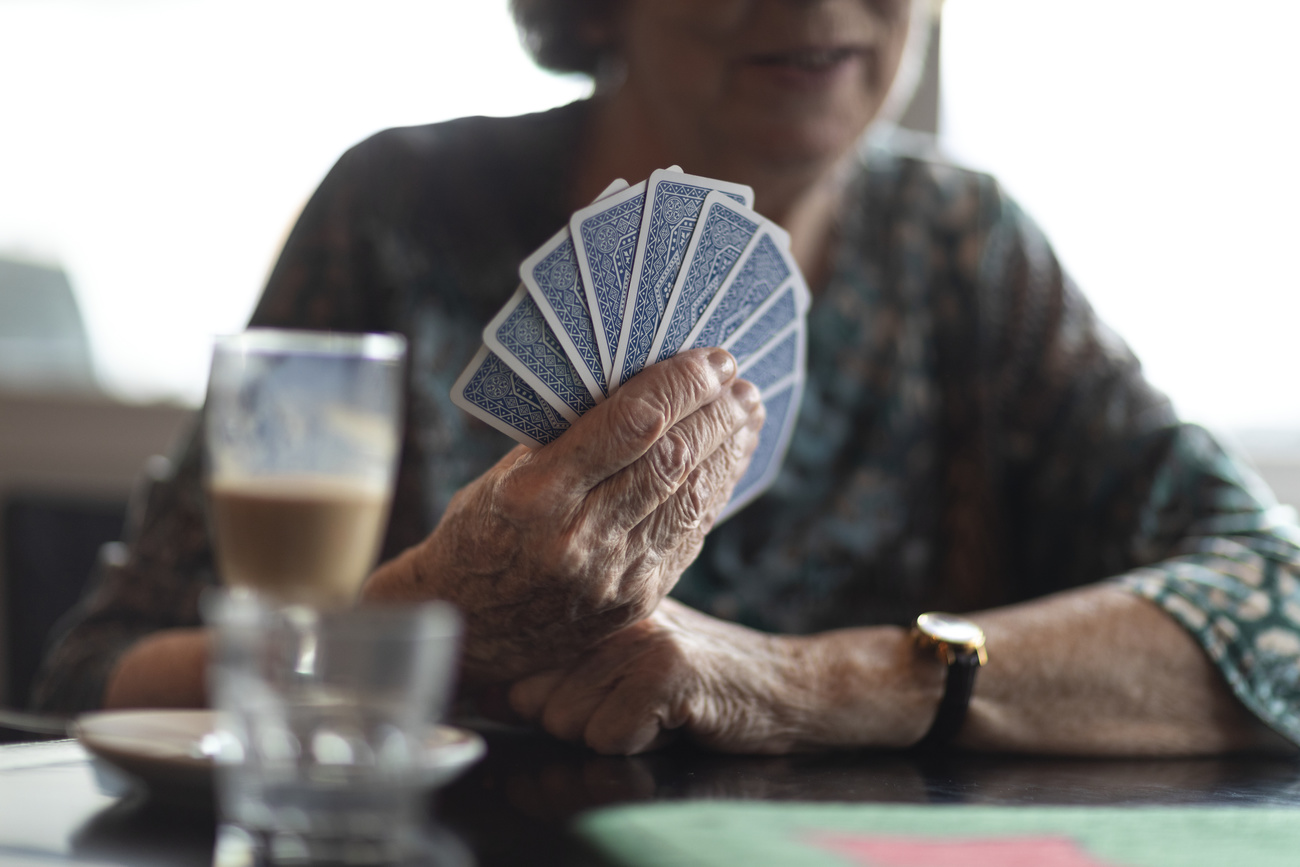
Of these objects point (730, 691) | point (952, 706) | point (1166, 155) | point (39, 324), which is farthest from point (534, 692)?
point (39, 324)

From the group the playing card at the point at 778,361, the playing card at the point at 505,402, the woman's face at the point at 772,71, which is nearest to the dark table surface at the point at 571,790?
the playing card at the point at 505,402

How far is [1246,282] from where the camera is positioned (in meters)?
2.74

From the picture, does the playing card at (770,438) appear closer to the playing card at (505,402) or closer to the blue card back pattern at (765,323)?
the blue card back pattern at (765,323)

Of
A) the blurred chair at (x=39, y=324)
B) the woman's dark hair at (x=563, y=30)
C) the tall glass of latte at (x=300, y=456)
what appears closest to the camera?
the tall glass of latte at (x=300, y=456)

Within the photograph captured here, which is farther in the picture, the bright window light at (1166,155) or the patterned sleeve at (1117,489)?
the bright window light at (1166,155)

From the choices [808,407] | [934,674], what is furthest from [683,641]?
[808,407]

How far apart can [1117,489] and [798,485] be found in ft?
1.33

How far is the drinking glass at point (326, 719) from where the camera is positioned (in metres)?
0.55

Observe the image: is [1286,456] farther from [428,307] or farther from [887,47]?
[428,307]

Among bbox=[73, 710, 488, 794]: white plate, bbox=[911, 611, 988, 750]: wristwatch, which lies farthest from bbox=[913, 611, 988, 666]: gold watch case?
bbox=[73, 710, 488, 794]: white plate

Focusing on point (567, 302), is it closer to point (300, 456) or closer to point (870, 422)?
point (300, 456)

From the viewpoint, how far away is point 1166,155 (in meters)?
2.71

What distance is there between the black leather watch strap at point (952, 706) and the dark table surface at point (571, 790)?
0.04 meters

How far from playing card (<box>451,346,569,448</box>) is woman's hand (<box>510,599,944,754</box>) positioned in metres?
0.21
